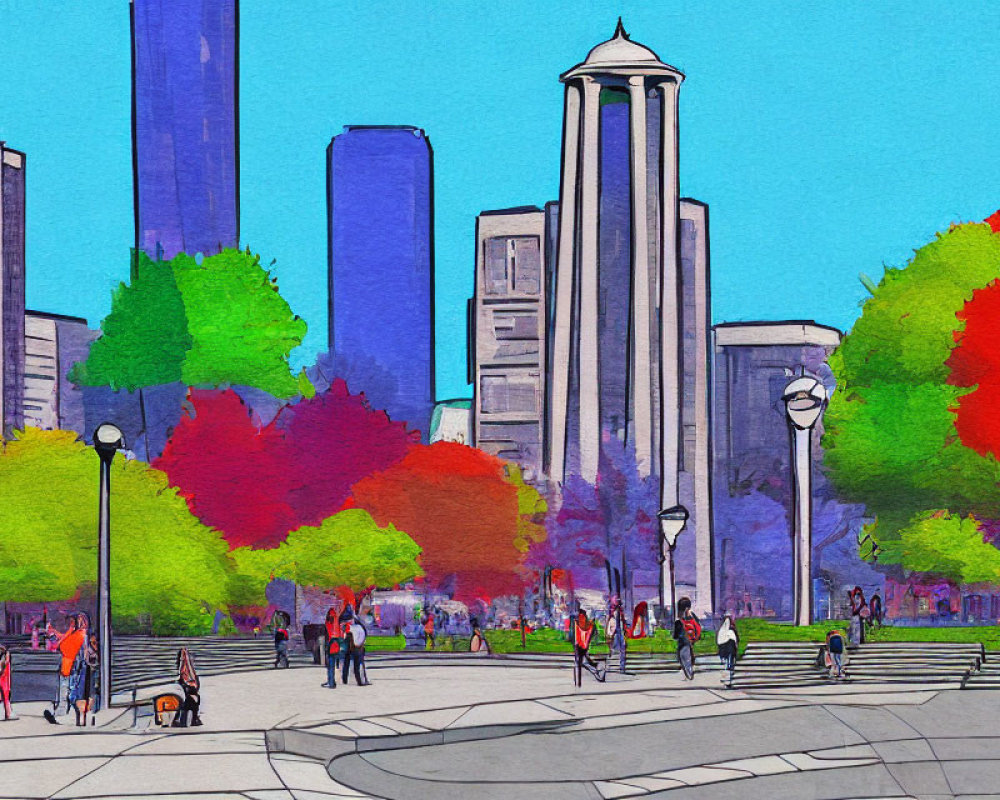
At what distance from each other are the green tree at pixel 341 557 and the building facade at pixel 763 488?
164 feet

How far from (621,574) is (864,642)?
5620 centimetres

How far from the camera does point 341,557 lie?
224 feet

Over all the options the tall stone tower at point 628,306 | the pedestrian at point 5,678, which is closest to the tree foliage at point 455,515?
the tall stone tower at point 628,306

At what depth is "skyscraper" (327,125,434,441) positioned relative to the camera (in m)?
121

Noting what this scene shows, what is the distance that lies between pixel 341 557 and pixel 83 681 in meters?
39.1

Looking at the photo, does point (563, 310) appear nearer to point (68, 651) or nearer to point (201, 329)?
point (201, 329)

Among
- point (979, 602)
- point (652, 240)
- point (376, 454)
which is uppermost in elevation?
point (652, 240)

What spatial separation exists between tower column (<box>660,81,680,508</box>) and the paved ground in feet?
251

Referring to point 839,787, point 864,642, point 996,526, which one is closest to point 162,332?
point 996,526

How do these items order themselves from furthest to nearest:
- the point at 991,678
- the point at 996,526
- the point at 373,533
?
1. the point at 373,533
2. the point at 996,526
3. the point at 991,678

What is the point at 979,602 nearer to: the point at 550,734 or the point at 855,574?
the point at 855,574

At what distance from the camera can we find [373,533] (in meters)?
69.6

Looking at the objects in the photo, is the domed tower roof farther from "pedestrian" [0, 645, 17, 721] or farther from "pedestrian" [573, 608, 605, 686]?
"pedestrian" [0, 645, 17, 721]

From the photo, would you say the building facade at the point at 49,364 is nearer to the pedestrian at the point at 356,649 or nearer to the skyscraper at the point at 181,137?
the skyscraper at the point at 181,137
